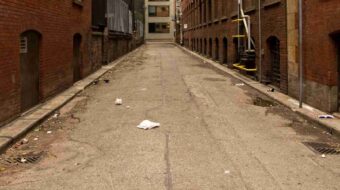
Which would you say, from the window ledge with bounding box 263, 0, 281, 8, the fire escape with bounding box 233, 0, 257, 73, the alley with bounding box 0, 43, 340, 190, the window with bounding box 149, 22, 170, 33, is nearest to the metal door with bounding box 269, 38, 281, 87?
the window ledge with bounding box 263, 0, 281, 8

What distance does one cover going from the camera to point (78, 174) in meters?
5.62

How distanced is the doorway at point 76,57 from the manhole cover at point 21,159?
932 centimetres

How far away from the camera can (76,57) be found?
16016 mm

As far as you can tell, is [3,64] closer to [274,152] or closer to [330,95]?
[274,152]

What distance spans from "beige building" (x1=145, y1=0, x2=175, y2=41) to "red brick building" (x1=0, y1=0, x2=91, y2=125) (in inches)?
2782

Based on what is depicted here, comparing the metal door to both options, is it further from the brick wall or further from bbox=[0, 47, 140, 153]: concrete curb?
bbox=[0, 47, 140, 153]: concrete curb

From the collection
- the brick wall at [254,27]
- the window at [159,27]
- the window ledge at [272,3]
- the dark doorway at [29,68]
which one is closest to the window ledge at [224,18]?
the brick wall at [254,27]

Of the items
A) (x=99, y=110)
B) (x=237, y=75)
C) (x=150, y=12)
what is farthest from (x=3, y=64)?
(x=150, y=12)

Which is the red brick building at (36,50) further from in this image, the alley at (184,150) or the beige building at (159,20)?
the beige building at (159,20)

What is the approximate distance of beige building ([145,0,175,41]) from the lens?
86.0m

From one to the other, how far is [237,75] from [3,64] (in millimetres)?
12042

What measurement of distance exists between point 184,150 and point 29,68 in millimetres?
5100

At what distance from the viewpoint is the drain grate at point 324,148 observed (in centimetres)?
678

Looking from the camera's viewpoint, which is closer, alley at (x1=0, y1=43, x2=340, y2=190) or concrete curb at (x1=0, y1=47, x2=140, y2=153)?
alley at (x1=0, y1=43, x2=340, y2=190)
